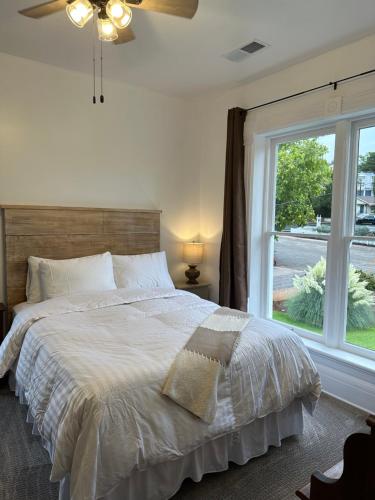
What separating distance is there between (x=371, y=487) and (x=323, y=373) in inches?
84.6

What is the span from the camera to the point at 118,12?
5.74 ft

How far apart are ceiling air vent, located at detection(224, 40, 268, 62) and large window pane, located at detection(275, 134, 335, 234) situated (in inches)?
35.8

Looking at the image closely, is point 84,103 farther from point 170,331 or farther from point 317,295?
point 317,295

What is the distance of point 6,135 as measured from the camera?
9.89 ft

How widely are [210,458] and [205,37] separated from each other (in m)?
2.79

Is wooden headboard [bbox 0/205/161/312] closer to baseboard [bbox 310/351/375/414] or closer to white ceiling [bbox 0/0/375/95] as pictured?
white ceiling [bbox 0/0/375/95]

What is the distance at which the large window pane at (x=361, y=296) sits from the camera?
280 centimetres

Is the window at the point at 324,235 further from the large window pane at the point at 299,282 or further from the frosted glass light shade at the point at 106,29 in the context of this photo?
the frosted glass light shade at the point at 106,29

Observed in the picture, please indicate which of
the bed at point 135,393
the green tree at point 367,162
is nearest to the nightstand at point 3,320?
the bed at point 135,393

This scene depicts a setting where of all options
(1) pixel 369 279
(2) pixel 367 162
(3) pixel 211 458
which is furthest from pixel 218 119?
(3) pixel 211 458

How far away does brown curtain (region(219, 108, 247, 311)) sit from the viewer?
3484 millimetres

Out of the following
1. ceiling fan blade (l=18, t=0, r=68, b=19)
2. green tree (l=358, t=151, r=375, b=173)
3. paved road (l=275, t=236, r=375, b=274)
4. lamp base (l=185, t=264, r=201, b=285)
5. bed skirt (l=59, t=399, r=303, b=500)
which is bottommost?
bed skirt (l=59, t=399, r=303, b=500)

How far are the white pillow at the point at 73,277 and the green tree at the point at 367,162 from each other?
2.32m

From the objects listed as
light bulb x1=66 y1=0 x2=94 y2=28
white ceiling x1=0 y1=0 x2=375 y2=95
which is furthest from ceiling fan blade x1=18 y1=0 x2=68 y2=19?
white ceiling x1=0 y1=0 x2=375 y2=95
